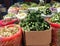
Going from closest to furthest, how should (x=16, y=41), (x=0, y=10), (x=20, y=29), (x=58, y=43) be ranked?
1. (x=16, y=41)
2. (x=20, y=29)
3. (x=58, y=43)
4. (x=0, y=10)

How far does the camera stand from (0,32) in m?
2.40

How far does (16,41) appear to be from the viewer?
2.29m

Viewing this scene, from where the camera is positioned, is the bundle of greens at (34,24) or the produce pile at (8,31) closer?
the produce pile at (8,31)

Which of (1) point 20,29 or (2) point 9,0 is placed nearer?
(1) point 20,29

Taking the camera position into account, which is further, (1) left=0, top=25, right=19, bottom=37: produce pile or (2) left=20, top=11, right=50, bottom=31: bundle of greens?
(2) left=20, top=11, right=50, bottom=31: bundle of greens

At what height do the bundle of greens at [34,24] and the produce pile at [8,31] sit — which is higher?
the bundle of greens at [34,24]

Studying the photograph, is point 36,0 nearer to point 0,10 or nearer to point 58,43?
point 0,10

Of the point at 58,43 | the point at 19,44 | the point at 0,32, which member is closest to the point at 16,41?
the point at 19,44

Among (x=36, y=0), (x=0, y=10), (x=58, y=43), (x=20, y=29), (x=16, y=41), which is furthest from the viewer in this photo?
(x=36, y=0)

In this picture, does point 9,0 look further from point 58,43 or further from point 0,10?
point 58,43

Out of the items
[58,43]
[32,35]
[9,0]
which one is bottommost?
[58,43]

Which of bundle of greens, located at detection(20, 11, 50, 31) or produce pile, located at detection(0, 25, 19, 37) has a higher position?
bundle of greens, located at detection(20, 11, 50, 31)

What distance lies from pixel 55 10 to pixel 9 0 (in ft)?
5.06

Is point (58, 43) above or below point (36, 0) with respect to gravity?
below
